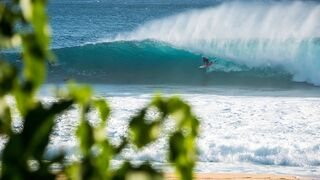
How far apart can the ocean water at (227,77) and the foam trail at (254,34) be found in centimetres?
4

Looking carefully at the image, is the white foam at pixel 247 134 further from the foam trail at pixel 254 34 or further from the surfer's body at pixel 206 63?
the surfer's body at pixel 206 63

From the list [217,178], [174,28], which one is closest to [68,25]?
[174,28]

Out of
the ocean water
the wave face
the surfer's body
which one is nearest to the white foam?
the ocean water

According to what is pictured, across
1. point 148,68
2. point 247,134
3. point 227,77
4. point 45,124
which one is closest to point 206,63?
point 148,68

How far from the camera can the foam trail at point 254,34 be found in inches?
→ 979

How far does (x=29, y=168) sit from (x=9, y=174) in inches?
0.6

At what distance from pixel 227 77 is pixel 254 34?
6.60 metres

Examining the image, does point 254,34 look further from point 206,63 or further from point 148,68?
point 148,68

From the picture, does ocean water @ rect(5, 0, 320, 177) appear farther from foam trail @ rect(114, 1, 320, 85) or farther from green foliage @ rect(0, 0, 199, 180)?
green foliage @ rect(0, 0, 199, 180)

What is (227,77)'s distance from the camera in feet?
74.2

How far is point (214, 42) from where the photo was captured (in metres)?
27.7

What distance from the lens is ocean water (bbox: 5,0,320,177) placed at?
10109 mm

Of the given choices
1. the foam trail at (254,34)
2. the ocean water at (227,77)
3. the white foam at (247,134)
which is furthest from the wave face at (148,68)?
the white foam at (247,134)

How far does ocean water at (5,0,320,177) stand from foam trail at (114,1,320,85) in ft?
0.12
